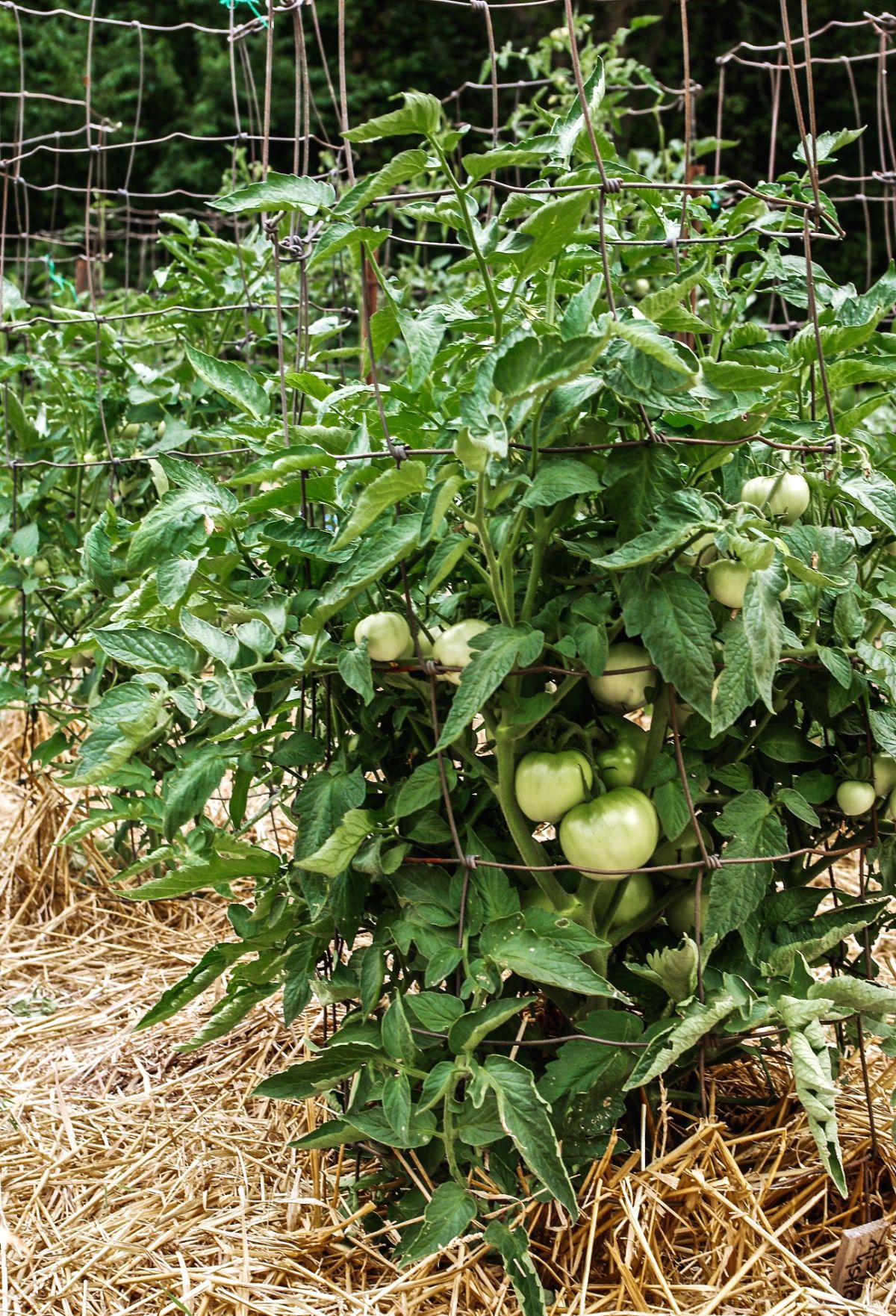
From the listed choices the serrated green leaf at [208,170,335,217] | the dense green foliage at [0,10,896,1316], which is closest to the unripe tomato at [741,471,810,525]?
the dense green foliage at [0,10,896,1316]

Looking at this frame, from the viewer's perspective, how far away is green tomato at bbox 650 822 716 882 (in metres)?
0.97

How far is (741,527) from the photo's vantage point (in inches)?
33.1

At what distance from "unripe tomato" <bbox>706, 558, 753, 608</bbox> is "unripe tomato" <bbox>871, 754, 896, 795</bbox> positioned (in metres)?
0.22

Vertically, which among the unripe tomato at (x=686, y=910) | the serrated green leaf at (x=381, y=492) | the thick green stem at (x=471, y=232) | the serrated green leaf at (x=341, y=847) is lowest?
the unripe tomato at (x=686, y=910)

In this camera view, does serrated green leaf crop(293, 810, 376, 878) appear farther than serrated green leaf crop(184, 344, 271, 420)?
No

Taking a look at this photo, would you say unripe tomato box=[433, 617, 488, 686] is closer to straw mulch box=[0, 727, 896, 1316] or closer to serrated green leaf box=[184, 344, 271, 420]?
serrated green leaf box=[184, 344, 271, 420]

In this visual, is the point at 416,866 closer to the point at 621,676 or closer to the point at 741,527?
the point at 621,676

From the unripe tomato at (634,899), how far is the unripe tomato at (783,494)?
0.99ft

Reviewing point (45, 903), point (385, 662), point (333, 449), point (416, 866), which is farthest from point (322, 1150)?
point (45, 903)

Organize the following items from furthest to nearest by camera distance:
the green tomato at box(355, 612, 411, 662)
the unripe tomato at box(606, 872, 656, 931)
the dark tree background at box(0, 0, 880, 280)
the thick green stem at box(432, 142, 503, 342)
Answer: the dark tree background at box(0, 0, 880, 280), the unripe tomato at box(606, 872, 656, 931), the green tomato at box(355, 612, 411, 662), the thick green stem at box(432, 142, 503, 342)

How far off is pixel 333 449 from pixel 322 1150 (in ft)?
2.24

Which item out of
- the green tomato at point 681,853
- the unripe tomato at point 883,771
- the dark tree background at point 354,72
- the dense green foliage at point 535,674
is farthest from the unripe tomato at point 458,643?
the dark tree background at point 354,72

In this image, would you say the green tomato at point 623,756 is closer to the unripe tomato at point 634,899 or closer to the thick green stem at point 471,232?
the unripe tomato at point 634,899

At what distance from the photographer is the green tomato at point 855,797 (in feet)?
3.20
